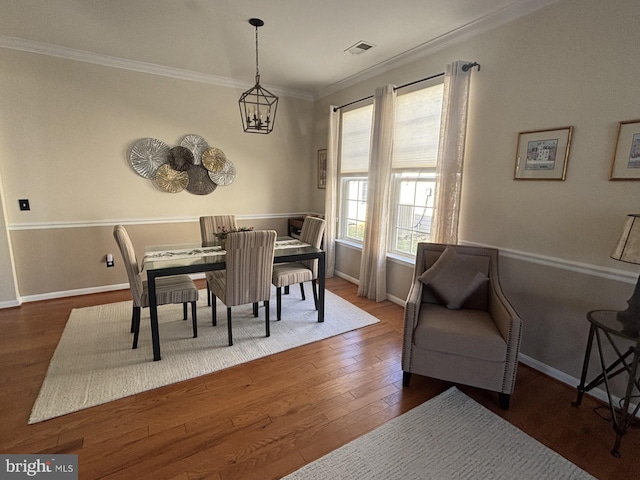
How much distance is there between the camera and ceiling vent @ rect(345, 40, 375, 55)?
10.1 ft

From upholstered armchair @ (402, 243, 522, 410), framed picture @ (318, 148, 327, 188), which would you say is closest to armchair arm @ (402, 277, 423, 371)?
upholstered armchair @ (402, 243, 522, 410)

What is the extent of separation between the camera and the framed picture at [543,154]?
221cm

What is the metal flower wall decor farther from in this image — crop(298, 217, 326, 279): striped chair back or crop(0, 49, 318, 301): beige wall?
crop(298, 217, 326, 279): striped chair back

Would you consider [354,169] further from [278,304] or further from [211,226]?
[278,304]

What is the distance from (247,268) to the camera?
260 cm

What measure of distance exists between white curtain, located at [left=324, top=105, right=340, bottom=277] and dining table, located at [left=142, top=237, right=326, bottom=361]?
1169 millimetres

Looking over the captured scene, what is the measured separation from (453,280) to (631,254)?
1.00 metres

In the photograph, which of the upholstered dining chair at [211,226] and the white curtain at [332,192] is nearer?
the upholstered dining chair at [211,226]

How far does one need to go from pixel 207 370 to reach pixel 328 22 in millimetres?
2964

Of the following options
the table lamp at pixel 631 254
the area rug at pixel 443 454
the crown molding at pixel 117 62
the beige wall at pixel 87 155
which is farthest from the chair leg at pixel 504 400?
the crown molding at pixel 117 62

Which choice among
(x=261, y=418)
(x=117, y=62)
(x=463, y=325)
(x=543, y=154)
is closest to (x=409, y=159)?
(x=543, y=154)

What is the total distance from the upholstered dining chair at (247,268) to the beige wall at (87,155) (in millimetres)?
2064

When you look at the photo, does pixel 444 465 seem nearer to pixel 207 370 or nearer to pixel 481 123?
pixel 207 370

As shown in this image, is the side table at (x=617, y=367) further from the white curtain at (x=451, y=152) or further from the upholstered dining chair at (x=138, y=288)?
the upholstered dining chair at (x=138, y=288)
